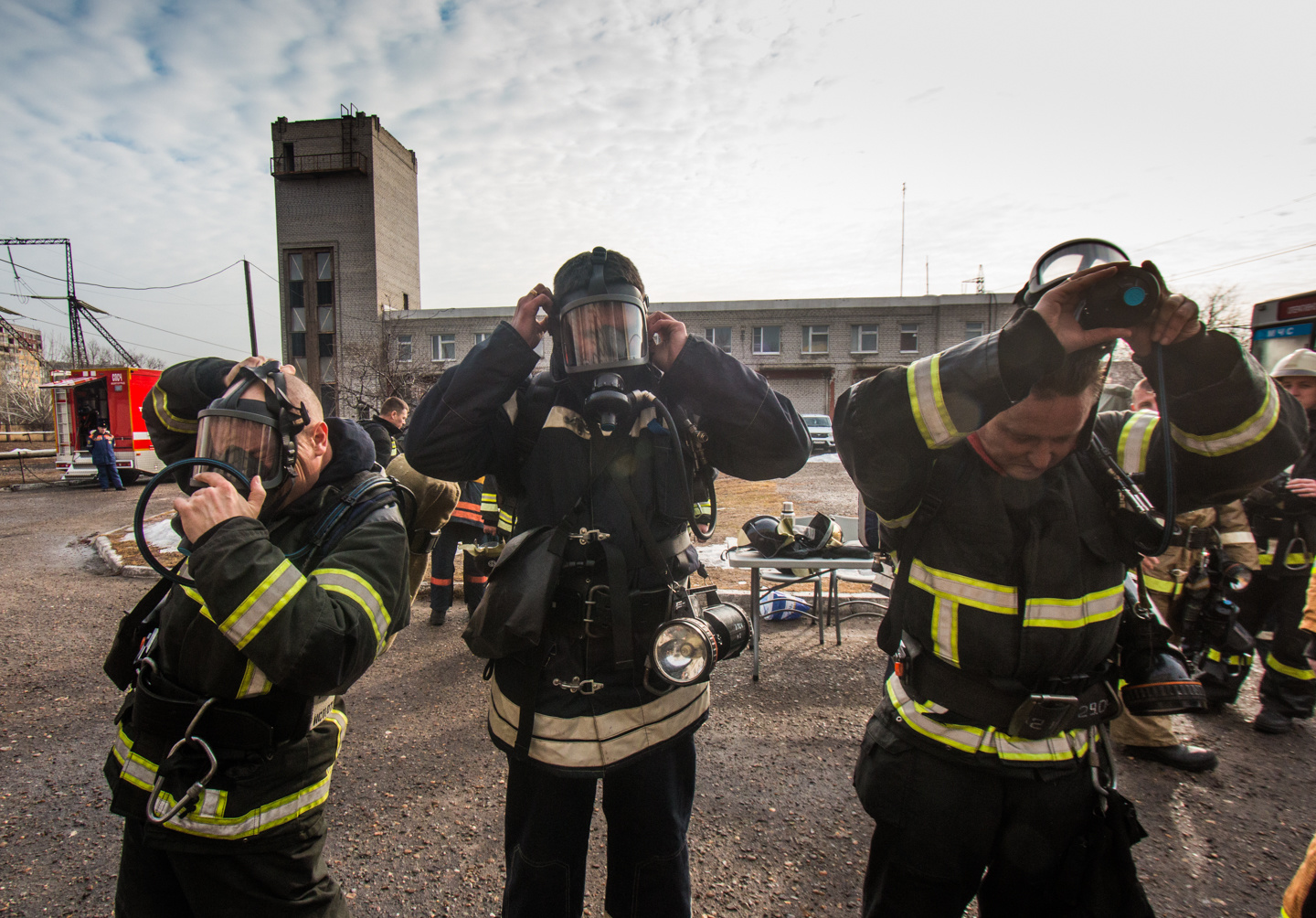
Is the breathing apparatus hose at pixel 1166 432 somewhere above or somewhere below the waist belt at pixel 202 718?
above

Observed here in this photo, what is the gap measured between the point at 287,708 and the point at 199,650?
0.80 ft

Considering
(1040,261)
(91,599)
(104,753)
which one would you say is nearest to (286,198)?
(91,599)

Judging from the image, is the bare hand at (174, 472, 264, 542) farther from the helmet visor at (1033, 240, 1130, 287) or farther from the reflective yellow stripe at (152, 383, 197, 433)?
the helmet visor at (1033, 240, 1130, 287)

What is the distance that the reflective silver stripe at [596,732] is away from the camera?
160cm

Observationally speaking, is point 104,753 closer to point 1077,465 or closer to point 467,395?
point 467,395

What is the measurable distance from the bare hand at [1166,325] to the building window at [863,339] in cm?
3217

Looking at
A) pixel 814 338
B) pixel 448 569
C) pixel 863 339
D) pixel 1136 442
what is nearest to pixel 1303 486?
pixel 1136 442

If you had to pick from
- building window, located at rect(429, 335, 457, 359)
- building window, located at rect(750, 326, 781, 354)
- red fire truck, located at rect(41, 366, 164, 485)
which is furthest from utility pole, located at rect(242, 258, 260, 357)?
building window, located at rect(750, 326, 781, 354)

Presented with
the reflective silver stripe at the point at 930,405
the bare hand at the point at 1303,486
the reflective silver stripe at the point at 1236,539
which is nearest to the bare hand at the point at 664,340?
the reflective silver stripe at the point at 930,405

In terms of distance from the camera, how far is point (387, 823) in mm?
2787

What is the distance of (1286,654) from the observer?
Answer: 3580mm

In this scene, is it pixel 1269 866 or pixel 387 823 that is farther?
pixel 387 823

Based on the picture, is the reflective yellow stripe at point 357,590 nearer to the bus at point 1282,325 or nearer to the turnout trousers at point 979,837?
the turnout trousers at point 979,837

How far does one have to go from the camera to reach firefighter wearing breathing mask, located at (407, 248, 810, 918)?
164 cm
